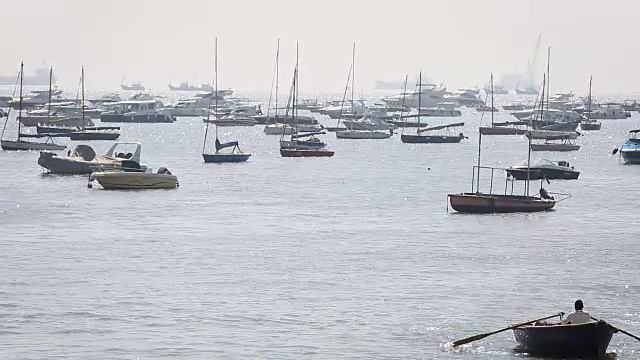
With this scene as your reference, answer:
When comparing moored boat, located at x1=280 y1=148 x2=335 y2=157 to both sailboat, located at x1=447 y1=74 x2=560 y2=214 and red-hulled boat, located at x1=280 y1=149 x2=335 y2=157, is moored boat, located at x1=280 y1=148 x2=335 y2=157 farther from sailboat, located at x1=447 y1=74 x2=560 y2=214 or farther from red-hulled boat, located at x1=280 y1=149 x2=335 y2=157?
sailboat, located at x1=447 y1=74 x2=560 y2=214

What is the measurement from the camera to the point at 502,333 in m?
42.4

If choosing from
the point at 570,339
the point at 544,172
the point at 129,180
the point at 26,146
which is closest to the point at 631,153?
the point at 544,172

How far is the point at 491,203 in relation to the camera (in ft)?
241

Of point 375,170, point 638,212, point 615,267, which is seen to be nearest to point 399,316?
point 615,267

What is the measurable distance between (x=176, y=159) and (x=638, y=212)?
5607 centimetres

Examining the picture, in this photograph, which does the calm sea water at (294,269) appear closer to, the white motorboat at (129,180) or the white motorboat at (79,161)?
the white motorboat at (129,180)

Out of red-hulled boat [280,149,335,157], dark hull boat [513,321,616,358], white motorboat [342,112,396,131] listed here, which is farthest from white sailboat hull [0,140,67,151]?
dark hull boat [513,321,616,358]

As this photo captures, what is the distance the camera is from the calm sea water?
41.7 metres

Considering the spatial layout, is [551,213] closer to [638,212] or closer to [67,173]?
[638,212]

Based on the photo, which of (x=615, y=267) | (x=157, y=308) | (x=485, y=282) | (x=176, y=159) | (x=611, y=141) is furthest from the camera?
(x=611, y=141)

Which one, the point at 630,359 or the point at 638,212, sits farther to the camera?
the point at 638,212

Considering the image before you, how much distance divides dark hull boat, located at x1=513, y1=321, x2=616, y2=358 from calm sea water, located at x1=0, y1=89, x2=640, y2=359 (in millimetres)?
926

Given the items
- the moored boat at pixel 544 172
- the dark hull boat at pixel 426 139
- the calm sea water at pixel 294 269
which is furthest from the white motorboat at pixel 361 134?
the calm sea water at pixel 294 269

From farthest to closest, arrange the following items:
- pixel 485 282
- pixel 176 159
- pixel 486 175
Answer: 1. pixel 176 159
2. pixel 486 175
3. pixel 485 282
